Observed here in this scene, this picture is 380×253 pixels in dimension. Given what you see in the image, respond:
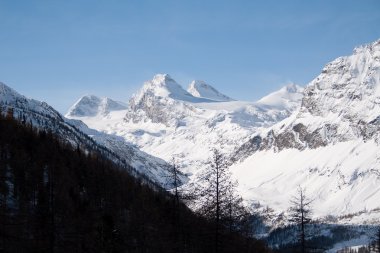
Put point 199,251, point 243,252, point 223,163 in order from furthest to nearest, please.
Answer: point 199,251 < point 243,252 < point 223,163

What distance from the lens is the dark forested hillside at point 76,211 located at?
53.5 m

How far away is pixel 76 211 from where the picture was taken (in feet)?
279

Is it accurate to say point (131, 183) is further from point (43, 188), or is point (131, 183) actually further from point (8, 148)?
point (43, 188)

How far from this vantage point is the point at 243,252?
59844 millimetres

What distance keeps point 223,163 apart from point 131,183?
3404 inches

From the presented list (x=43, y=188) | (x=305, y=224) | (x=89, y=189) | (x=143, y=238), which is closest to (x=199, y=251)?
(x=143, y=238)

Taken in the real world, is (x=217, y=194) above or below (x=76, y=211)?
below

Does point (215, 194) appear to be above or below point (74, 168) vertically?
below

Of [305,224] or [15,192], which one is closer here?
[305,224]

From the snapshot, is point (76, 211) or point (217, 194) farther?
point (76, 211)

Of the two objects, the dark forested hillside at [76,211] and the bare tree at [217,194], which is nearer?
the bare tree at [217,194]

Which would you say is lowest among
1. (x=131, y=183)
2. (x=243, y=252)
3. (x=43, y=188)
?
(x=243, y=252)

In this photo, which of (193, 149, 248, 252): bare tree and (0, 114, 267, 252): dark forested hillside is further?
(0, 114, 267, 252): dark forested hillside

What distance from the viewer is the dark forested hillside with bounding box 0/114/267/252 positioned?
2106 inches
